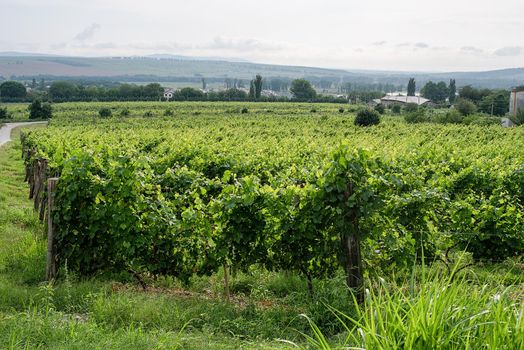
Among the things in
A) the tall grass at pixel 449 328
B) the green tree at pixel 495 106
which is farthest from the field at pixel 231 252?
the green tree at pixel 495 106

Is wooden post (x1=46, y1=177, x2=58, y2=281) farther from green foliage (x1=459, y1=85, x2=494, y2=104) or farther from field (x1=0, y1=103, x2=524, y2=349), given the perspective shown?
green foliage (x1=459, y1=85, x2=494, y2=104)

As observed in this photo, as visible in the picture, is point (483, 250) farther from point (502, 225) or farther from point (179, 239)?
point (179, 239)

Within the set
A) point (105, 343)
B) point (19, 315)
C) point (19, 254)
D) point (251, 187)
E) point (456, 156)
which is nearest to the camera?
point (105, 343)

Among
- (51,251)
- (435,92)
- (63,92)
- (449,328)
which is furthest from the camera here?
(435,92)

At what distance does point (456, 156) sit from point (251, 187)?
1142 cm

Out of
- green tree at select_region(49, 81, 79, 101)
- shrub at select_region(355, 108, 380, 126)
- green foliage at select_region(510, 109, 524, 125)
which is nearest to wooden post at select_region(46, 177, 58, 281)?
shrub at select_region(355, 108, 380, 126)

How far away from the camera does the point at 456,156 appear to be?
16875 millimetres

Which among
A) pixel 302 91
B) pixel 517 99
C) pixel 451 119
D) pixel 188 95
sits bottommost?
pixel 451 119

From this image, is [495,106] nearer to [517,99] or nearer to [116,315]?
[517,99]

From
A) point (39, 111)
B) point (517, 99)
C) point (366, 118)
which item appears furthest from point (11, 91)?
point (517, 99)

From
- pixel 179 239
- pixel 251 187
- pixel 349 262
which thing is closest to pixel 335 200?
pixel 349 262

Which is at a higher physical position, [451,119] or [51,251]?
[451,119]

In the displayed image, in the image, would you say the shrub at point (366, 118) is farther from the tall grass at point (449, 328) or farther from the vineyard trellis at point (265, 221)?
the tall grass at point (449, 328)

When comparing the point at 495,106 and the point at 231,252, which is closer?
the point at 231,252
